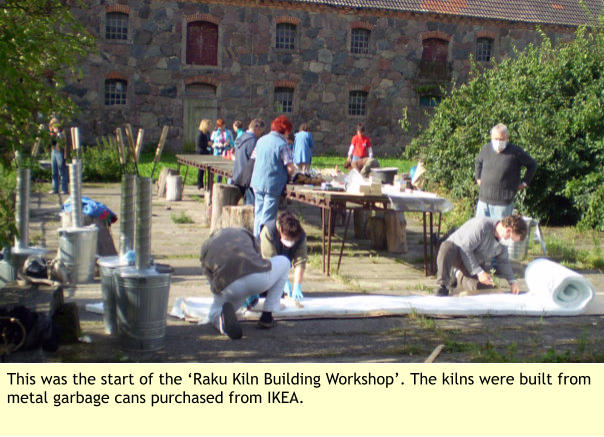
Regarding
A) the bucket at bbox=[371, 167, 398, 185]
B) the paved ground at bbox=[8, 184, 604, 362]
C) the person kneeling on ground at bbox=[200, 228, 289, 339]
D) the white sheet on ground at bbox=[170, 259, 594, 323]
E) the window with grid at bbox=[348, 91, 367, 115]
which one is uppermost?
the window with grid at bbox=[348, 91, 367, 115]

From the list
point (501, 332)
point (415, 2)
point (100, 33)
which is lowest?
point (501, 332)

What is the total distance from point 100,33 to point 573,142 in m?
18.6

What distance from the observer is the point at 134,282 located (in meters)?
5.71

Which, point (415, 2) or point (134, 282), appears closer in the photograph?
point (134, 282)

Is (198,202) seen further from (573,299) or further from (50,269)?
(573,299)

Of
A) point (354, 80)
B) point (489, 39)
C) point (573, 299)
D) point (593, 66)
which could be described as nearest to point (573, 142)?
point (593, 66)

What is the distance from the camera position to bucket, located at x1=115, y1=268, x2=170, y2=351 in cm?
571

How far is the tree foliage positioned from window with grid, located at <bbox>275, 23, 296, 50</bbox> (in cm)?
1484

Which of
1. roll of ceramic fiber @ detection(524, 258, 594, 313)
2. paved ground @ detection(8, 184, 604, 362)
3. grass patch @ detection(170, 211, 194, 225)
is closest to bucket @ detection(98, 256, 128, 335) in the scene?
paved ground @ detection(8, 184, 604, 362)

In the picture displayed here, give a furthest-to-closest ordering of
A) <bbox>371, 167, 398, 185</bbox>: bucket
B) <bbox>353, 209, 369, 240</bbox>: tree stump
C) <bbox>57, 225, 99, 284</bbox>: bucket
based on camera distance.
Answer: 1. <bbox>353, 209, 369, 240</bbox>: tree stump
2. <bbox>371, 167, 398, 185</bbox>: bucket
3. <bbox>57, 225, 99, 284</bbox>: bucket

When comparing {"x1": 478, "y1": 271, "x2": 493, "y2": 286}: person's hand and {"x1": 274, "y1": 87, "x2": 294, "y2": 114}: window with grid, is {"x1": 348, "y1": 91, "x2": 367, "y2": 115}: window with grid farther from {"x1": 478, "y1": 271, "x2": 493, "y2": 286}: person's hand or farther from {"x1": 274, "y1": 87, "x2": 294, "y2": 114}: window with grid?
{"x1": 478, "y1": 271, "x2": 493, "y2": 286}: person's hand

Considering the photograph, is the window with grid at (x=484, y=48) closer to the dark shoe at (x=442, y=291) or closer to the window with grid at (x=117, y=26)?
the window with grid at (x=117, y=26)

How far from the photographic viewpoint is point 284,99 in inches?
1176

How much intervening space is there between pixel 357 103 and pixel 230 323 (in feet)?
83.0
